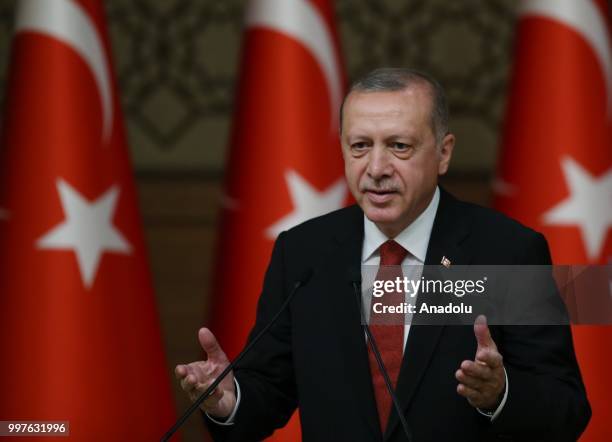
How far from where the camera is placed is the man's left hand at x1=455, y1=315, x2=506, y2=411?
52.9 inches

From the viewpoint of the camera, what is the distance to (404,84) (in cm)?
165

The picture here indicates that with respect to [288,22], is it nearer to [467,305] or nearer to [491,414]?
[467,305]

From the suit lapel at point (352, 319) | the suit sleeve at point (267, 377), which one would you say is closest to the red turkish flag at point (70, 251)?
the suit sleeve at point (267, 377)

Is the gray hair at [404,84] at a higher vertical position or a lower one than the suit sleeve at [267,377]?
higher

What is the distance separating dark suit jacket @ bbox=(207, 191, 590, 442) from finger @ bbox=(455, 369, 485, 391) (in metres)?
0.09

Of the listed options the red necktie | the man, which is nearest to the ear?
the man

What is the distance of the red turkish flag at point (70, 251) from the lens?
101 inches

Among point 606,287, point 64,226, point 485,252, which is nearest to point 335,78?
point 64,226

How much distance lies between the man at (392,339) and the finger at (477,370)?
0.21 feet

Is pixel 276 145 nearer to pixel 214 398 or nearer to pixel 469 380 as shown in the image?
pixel 214 398

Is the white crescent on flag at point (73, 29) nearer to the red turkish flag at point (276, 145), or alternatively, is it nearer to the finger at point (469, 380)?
the red turkish flag at point (276, 145)

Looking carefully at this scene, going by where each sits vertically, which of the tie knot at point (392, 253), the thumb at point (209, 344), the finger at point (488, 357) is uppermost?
the tie knot at point (392, 253)

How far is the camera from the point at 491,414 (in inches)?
58.6

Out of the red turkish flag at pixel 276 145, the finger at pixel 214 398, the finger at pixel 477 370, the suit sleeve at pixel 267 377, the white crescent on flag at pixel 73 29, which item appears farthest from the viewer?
the red turkish flag at pixel 276 145
